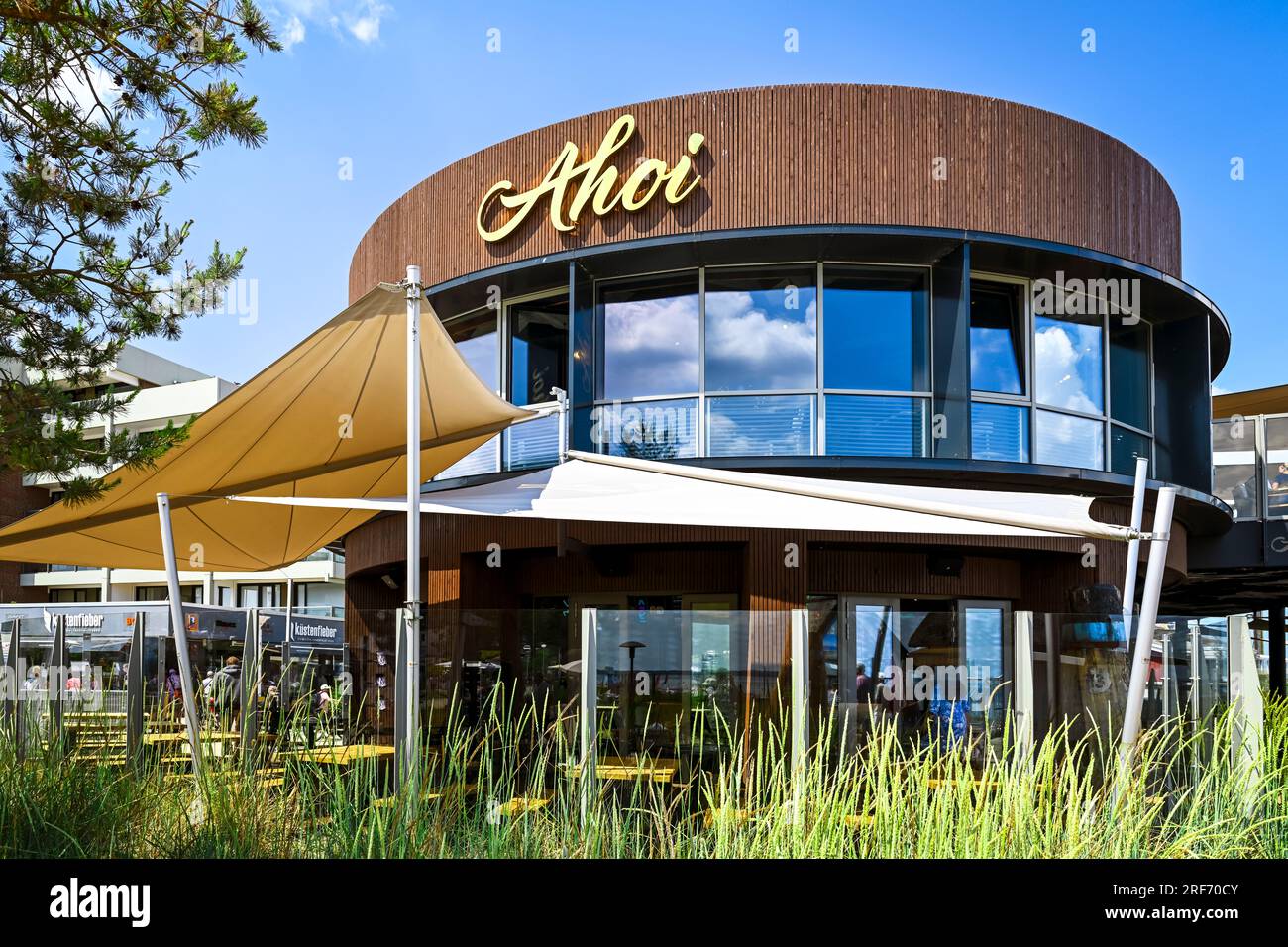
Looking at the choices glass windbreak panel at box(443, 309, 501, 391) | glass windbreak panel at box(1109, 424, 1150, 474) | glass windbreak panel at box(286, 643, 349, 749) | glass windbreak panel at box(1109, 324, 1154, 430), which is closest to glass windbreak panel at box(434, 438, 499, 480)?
glass windbreak panel at box(443, 309, 501, 391)

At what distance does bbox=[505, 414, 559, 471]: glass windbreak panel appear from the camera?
1141 cm

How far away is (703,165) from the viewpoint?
10.8 m

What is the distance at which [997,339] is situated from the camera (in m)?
11.3

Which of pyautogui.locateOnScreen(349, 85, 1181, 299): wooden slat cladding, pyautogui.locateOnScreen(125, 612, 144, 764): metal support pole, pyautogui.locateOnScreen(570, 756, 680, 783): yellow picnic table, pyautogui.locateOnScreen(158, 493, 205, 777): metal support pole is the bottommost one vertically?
pyautogui.locateOnScreen(570, 756, 680, 783): yellow picnic table

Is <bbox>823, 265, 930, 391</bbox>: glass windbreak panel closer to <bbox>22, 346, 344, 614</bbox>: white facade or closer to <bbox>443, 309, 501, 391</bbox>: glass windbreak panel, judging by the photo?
<bbox>443, 309, 501, 391</bbox>: glass windbreak panel

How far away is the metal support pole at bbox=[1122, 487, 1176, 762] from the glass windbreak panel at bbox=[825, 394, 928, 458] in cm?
571

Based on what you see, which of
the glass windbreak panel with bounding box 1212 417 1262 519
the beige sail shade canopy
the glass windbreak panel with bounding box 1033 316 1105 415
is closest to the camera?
the beige sail shade canopy

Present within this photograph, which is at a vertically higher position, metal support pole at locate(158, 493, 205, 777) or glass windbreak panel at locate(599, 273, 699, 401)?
glass windbreak panel at locate(599, 273, 699, 401)

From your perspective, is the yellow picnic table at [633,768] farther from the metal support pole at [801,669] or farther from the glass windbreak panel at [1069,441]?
the glass windbreak panel at [1069,441]

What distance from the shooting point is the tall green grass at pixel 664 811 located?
4074 millimetres

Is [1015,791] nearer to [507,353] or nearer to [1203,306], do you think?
[507,353]

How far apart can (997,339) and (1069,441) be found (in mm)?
1375

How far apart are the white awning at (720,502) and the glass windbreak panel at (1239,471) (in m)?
9.10
